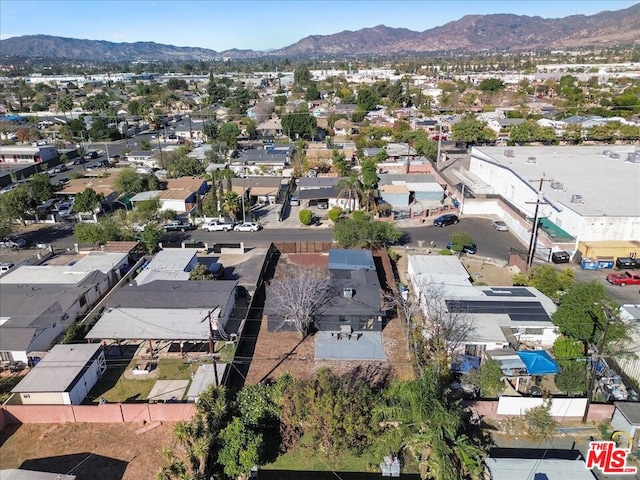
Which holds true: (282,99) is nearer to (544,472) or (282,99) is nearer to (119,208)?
(119,208)

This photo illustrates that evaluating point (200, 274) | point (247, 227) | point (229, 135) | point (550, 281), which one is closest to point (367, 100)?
point (229, 135)

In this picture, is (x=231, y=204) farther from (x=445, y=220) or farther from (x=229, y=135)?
(x=229, y=135)

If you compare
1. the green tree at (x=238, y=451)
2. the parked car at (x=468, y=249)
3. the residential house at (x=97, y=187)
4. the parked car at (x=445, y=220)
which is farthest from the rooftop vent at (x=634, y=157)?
the residential house at (x=97, y=187)

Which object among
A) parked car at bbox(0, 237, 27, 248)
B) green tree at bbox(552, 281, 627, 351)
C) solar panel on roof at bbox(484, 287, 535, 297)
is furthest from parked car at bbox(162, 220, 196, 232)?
green tree at bbox(552, 281, 627, 351)

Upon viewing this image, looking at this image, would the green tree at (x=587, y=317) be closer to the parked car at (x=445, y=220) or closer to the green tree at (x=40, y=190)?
the parked car at (x=445, y=220)

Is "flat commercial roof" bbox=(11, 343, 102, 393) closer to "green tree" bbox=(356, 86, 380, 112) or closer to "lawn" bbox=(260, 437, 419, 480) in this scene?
"lawn" bbox=(260, 437, 419, 480)

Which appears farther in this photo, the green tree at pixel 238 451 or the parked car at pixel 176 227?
the parked car at pixel 176 227
